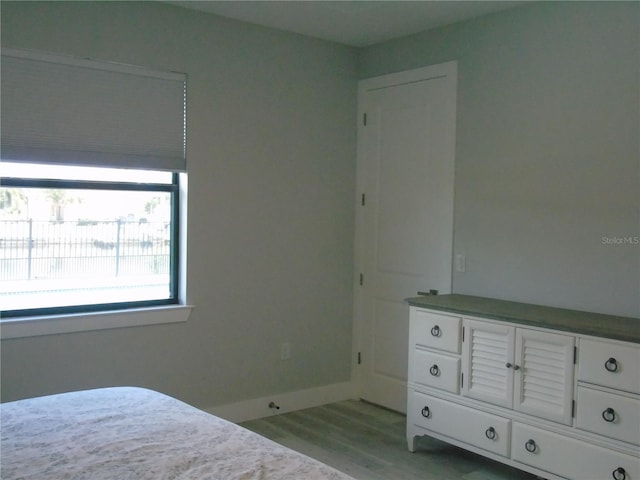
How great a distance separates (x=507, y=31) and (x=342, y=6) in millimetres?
984

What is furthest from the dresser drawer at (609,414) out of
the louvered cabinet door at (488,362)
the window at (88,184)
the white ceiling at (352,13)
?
the window at (88,184)

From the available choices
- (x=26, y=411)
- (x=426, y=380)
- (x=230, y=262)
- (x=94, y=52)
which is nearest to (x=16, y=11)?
(x=94, y=52)

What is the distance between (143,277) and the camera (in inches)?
150

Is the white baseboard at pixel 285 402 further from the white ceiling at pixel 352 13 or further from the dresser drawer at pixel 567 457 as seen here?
the white ceiling at pixel 352 13

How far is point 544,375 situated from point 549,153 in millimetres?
1254

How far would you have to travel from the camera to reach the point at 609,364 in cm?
280

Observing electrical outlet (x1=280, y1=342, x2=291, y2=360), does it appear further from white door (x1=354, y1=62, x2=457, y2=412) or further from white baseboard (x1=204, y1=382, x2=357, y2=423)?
white door (x1=354, y1=62, x2=457, y2=412)

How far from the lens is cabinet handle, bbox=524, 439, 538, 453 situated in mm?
3074

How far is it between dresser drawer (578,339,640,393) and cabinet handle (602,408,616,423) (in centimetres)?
11

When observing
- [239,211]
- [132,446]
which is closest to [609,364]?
[132,446]

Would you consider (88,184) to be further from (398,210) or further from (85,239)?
(398,210)

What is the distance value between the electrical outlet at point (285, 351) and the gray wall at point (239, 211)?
43mm

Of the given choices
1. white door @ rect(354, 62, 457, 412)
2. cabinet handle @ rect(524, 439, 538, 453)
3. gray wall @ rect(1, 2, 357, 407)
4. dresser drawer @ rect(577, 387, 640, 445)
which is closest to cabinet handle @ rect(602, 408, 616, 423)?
dresser drawer @ rect(577, 387, 640, 445)

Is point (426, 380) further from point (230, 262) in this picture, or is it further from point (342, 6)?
point (342, 6)
